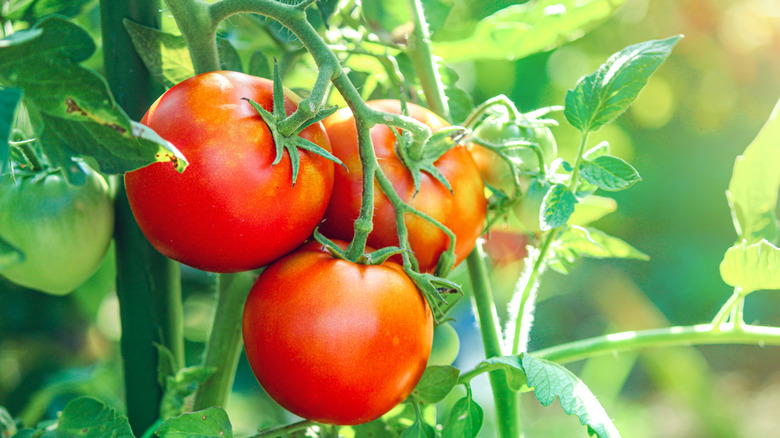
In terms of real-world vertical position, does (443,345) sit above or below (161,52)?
below

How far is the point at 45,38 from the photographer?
29 cm

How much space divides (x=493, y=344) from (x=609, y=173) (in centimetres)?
15

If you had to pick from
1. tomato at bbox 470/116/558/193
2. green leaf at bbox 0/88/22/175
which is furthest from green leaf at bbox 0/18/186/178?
tomato at bbox 470/116/558/193

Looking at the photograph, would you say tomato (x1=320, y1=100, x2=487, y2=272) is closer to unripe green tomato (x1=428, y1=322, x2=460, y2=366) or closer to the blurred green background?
unripe green tomato (x1=428, y1=322, x2=460, y2=366)

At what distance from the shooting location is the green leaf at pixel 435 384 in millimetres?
415

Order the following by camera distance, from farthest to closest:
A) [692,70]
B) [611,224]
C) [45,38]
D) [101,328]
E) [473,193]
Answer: [692,70]
[611,224]
[101,328]
[473,193]
[45,38]

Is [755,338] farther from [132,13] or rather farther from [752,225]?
[132,13]

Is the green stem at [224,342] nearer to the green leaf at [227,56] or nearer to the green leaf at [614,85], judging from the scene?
the green leaf at [227,56]

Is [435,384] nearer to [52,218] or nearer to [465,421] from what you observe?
[465,421]

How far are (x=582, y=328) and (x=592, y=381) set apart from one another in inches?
22.8

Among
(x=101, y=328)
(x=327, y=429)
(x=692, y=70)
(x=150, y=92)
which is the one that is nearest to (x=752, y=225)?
(x=327, y=429)

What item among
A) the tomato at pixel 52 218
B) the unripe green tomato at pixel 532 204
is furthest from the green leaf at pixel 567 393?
the tomato at pixel 52 218

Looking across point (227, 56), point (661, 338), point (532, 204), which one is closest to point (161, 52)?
point (227, 56)

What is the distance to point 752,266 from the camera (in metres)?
0.44
